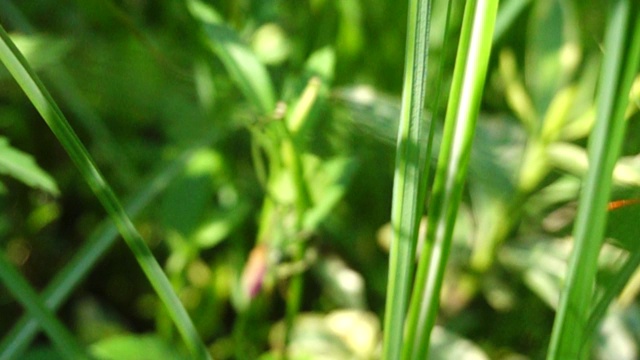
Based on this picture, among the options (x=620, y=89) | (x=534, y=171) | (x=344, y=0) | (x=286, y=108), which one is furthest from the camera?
(x=344, y=0)

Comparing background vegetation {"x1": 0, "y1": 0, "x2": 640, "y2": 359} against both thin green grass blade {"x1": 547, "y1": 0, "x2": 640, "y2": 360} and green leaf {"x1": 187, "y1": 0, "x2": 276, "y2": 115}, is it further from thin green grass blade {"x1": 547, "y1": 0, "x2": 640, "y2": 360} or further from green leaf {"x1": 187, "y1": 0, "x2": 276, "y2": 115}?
thin green grass blade {"x1": 547, "y1": 0, "x2": 640, "y2": 360}

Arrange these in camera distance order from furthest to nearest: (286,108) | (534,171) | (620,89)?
1. (534,171)
2. (286,108)
3. (620,89)

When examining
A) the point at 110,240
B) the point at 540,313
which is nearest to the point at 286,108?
the point at 110,240

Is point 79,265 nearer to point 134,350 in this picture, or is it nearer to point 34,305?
point 134,350

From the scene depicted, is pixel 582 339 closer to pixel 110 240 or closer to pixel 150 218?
pixel 110 240

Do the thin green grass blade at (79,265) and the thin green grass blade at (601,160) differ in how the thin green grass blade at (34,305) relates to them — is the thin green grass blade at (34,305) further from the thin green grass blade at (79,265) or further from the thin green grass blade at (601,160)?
the thin green grass blade at (601,160)

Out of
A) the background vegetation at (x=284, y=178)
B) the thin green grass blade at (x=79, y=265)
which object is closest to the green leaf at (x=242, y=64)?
the background vegetation at (x=284, y=178)

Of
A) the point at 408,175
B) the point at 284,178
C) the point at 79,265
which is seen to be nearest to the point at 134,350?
the point at 79,265
